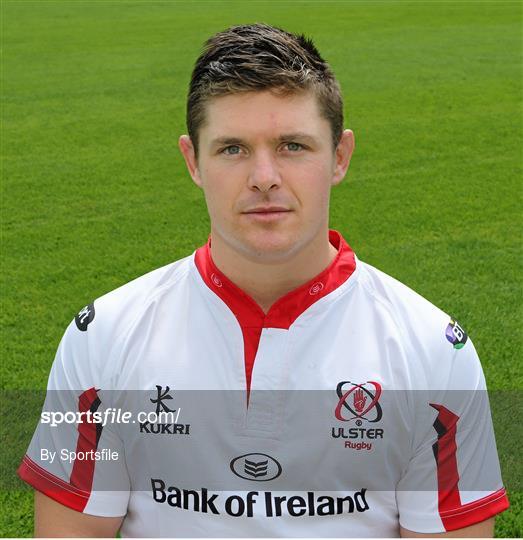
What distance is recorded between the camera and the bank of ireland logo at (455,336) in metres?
2.25

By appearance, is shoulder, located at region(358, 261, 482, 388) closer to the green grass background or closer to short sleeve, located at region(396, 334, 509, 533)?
short sleeve, located at region(396, 334, 509, 533)

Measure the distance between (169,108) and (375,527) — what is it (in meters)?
9.76

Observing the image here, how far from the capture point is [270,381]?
90.1 inches

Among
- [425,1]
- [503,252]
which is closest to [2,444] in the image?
[503,252]

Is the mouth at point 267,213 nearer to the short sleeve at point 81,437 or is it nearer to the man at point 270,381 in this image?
the man at point 270,381

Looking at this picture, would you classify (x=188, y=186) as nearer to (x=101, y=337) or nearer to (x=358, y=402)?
(x=101, y=337)

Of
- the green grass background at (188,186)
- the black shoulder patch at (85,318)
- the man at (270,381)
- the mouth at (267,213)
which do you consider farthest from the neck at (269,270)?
the green grass background at (188,186)

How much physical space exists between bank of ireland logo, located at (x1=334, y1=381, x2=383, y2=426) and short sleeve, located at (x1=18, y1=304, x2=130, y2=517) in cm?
63

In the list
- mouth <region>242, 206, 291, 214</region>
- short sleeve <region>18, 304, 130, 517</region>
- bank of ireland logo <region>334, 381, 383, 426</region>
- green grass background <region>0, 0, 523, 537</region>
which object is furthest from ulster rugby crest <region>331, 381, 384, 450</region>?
green grass background <region>0, 0, 523, 537</region>

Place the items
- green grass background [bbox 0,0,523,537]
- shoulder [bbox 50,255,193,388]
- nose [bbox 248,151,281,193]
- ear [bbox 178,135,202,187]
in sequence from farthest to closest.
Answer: green grass background [bbox 0,0,523,537] → ear [bbox 178,135,202,187] → shoulder [bbox 50,255,193,388] → nose [bbox 248,151,281,193]

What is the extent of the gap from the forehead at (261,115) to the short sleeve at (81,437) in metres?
0.65

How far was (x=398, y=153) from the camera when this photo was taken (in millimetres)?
9250

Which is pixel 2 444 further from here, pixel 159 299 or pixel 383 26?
pixel 383 26

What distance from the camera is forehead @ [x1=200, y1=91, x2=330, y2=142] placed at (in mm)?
2189
